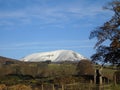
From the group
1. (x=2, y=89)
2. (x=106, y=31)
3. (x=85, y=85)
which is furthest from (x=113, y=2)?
(x=2, y=89)

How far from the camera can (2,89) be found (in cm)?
4684

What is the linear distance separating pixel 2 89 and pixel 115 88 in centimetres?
1518

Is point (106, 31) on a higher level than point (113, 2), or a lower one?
lower

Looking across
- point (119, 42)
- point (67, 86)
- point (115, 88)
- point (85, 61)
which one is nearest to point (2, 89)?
point (67, 86)

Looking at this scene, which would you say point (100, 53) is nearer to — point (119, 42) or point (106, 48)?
point (106, 48)

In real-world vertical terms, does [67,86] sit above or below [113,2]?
below

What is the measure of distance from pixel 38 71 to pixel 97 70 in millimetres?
51992

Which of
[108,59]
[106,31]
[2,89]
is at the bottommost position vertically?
[2,89]

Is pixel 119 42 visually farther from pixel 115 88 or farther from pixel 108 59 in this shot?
pixel 115 88

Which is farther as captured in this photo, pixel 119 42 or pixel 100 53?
pixel 100 53

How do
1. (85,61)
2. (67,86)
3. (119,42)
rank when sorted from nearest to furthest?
(67,86), (119,42), (85,61)

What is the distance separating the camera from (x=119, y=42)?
58.5 metres

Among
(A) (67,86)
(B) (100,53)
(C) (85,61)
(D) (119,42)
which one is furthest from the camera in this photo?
(C) (85,61)

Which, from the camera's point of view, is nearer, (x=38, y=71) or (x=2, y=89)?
(x=2, y=89)
